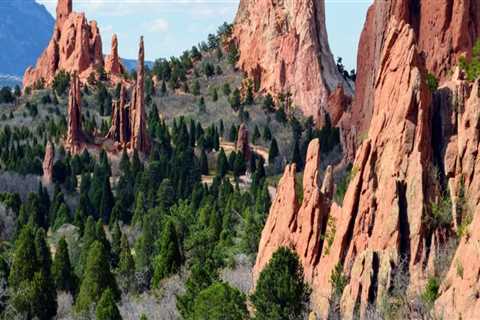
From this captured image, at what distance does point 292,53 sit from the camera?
125062 millimetres

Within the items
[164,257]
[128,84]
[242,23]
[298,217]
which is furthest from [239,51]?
[298,217]

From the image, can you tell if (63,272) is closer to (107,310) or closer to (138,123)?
(107,310)

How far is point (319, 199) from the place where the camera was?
1594 inches

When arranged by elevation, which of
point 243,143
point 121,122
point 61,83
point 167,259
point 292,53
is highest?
point 292,53

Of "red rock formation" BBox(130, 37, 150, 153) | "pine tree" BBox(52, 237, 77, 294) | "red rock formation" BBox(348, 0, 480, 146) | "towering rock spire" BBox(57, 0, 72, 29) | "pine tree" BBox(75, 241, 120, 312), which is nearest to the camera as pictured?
"pine tree" BBox(75, 241, 120, 312)

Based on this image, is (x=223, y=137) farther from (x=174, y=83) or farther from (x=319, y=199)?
(x=319, y=199)

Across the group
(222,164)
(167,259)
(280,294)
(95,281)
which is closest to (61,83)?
(222,164)

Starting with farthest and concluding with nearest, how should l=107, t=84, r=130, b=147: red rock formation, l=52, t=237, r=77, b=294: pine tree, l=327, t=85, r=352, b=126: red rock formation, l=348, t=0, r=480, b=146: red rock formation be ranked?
l=327, t=85, r=352, b=126: red rock formation
l=107, t=84, r=130, b=147: red rock formation
l=348, t=0, r=480, b=146: red rock formation
l=52, t=237, r=77, b=294: pine tree

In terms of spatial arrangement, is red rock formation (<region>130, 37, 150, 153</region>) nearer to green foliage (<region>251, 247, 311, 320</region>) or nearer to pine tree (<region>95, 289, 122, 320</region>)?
pine tree (<region>95, 289, 122, 320</region>)

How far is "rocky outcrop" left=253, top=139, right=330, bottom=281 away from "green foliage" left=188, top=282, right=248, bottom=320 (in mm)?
3152

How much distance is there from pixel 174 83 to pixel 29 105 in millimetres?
19116

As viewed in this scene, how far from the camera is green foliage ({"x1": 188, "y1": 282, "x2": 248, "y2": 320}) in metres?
37.0

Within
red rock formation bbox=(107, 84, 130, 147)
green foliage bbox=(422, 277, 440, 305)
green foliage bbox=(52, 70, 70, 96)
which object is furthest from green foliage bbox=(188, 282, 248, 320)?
green foliage bbox=(52, 70, 70, 96)

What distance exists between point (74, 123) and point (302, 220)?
225 ft
